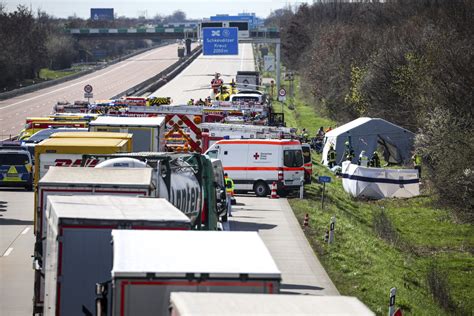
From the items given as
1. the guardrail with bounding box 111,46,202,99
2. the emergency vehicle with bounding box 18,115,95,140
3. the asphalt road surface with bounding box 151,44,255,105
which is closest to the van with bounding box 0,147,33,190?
the emergency vehicle with bounding box 18,115,95,140

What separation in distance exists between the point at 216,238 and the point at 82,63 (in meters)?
165

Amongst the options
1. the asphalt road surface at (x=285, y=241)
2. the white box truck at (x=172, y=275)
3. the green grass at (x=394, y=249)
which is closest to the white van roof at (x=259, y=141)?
the asphalt road surface at (x=285, y=241)

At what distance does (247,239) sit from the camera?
1217 cm

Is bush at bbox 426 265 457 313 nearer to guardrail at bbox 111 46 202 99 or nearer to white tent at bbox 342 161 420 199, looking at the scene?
white tent at bbox 342 161 420 199

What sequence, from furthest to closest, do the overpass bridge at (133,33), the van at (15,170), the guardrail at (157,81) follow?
the overpass bridge at (133,33) → the guardrail at (157,81) → the van at (15,170)

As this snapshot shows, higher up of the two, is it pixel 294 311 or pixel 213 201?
pixel 294 311

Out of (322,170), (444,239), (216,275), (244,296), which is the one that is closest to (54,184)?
(216,275)

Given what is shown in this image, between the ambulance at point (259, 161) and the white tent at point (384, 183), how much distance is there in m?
4.22

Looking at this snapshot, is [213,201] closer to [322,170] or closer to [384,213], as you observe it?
[384,213]

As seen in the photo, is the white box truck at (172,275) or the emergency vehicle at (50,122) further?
the emergency vehicle at (50,122)

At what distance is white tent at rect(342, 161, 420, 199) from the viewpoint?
42.5 meters

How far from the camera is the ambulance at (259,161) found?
38.4 meters

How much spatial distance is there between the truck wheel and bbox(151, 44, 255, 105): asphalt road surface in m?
48.0

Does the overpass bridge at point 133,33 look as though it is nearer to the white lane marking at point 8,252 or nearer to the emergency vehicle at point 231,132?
the emergency vehicle at point 231,132
